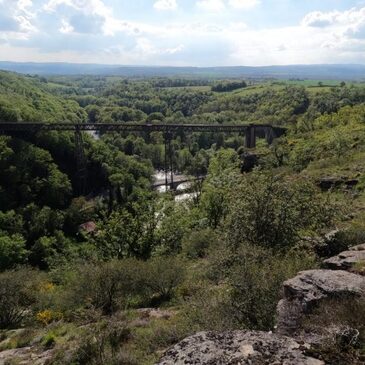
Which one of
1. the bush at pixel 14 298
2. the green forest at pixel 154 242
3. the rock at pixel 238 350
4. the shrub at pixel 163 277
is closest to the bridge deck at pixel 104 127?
the green forest at pixel 154 242

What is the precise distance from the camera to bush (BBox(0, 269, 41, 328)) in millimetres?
22156

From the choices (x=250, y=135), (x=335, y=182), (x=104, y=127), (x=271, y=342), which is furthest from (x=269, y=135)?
(x=271, y=342)

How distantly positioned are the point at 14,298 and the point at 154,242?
12163 mm

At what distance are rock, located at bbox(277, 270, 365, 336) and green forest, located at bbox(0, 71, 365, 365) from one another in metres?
1.41

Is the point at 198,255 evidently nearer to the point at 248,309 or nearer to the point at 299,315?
the point at 248,309

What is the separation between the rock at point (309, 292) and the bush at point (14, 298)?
16.8 metres

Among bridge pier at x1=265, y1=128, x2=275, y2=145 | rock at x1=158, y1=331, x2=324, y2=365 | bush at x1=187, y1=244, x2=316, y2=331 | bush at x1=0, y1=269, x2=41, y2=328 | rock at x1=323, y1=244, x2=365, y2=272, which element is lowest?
bridge pier at x1=265, y1=128, x2=275, y2=145

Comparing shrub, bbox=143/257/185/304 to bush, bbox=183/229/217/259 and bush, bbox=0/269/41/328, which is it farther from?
bush, bbox=183/229/217/259

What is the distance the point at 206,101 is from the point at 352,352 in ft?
622

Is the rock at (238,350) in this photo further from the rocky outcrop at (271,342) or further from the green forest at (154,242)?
the green forest at (154,242)

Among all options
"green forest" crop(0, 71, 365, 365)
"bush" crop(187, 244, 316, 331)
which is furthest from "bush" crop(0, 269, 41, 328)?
"bush" crop(187, 244, 316, 331)

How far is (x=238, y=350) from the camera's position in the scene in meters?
6.91

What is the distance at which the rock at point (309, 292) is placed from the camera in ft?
30.1

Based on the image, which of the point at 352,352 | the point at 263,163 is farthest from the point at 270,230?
the point at 263,163
